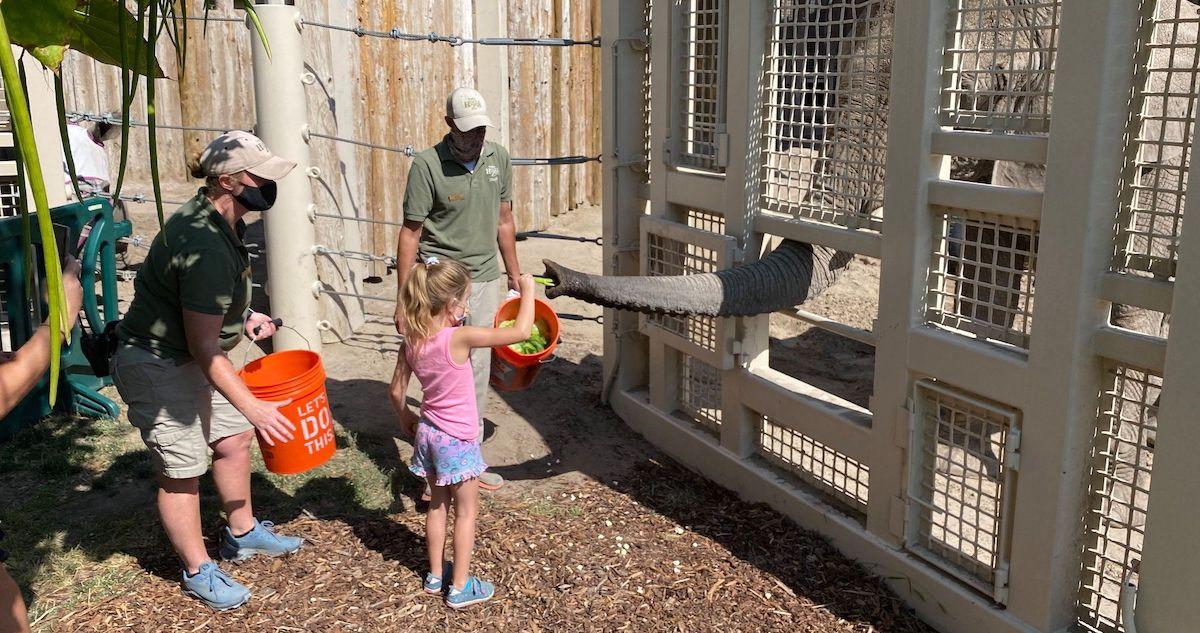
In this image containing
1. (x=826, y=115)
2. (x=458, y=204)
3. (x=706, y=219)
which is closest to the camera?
(x=826, y=115)

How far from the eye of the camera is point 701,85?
5242 millimetres

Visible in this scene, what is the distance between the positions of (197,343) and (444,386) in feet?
2.88

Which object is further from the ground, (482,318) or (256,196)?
(256,196)

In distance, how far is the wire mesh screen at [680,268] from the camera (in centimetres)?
533

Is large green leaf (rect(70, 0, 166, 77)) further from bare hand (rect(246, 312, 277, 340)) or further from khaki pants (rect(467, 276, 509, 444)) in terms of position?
khaki pants (rect(467, 276, 509, 444))

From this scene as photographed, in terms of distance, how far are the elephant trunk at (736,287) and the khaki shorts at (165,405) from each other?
1.56 m

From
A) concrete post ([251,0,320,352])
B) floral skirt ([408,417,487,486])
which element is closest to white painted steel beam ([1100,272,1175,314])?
floral skirt ([408,417,487,486])

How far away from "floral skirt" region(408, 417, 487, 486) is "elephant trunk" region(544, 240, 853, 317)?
789mm

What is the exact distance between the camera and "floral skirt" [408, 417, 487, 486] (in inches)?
160

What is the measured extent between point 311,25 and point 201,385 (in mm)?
3388

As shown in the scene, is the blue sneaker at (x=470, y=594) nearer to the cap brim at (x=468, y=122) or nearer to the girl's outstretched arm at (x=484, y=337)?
the girl's outstretched arm at (x=484, y=337)

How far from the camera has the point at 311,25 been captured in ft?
22.4

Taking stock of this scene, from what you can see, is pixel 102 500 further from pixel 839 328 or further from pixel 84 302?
pixel 839 328

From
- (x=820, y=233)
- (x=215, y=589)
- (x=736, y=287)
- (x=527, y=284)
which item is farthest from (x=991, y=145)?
(x=215, y=589)
